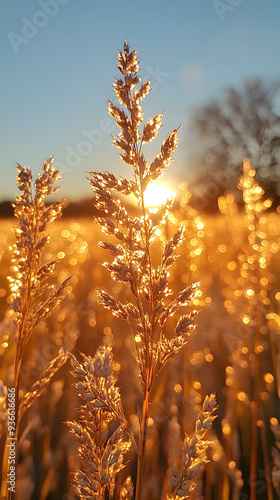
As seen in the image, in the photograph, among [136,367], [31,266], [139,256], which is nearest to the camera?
[139,256]

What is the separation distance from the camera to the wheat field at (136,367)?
84cm

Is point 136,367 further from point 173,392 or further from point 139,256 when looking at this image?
point 139,256

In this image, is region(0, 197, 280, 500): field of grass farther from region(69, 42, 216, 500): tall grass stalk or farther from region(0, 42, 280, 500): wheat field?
region(69, 42, 216, 500): tall grass stalk

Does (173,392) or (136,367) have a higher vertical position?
(136,367)

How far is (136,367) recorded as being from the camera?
204 cm

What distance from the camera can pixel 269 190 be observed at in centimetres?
2919

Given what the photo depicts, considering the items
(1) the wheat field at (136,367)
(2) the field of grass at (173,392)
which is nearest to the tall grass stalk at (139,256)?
(1) the wheat field at (136,367)

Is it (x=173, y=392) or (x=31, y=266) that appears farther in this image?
(x=173, y=392)

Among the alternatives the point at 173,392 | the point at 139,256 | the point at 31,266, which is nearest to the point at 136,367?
the point at 173,392

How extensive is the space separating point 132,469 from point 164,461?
19cm

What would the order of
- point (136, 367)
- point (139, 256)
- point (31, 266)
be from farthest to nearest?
point (136, 367) < point (31, 266) < point (139, 256)

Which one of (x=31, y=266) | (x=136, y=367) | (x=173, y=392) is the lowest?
(x=173, y=392)

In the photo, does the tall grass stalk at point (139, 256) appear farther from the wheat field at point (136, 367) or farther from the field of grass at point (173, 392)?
the field of grass at point (173, 392)

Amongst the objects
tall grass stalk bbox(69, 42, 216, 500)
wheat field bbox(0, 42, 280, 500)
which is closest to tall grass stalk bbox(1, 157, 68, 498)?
wheat field bbox(0, 42, 280, 500)
